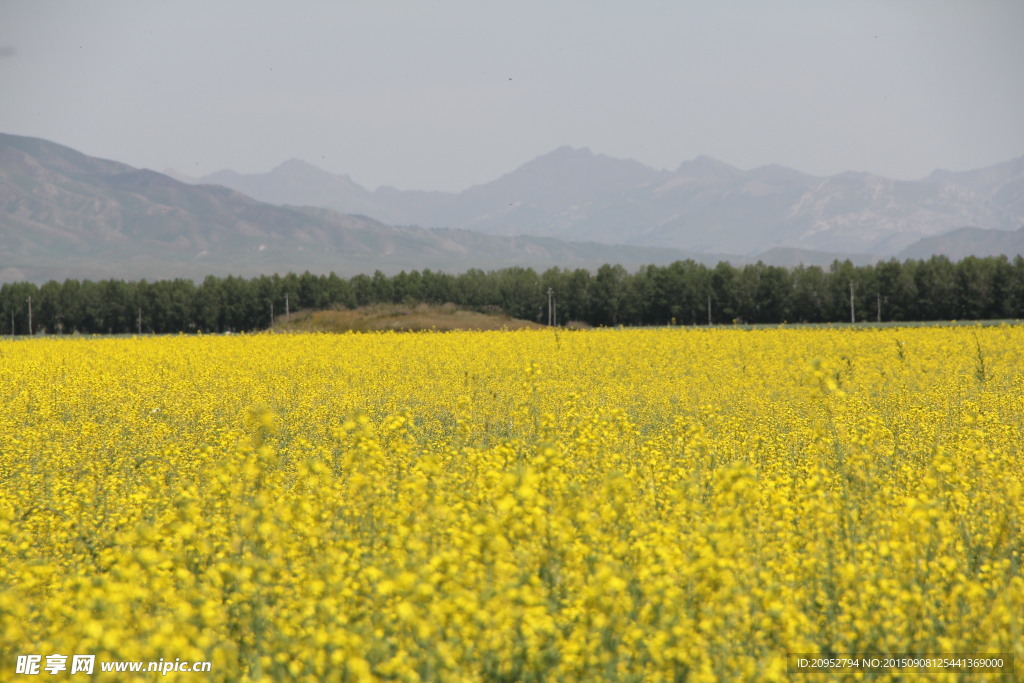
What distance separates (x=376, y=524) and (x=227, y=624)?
4.86 ft

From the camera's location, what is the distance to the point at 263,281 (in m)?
103

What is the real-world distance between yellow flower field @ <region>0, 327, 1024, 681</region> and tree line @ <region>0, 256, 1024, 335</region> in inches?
2929

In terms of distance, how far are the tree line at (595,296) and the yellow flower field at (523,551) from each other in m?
74.4

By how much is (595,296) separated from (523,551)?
95.6 meters

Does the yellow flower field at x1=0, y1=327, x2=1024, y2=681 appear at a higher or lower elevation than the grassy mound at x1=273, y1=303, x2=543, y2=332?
lower

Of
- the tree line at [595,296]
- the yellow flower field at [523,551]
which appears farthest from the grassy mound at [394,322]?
the yellow flower field at [523,551]

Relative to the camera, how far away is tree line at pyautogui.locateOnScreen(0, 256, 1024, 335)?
282 feet

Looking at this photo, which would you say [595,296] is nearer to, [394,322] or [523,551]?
[394,322]

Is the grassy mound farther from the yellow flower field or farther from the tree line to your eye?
the yellow flower field

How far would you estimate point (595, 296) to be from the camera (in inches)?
3964

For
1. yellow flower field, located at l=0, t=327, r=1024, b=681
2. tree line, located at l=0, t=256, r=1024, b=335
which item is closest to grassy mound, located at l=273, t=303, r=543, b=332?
tree line, located at l=0, t=256, r=1024, b=335

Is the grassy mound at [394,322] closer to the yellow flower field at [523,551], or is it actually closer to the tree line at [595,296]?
the tree line at [595,296]

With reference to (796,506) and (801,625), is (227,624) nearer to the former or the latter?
(801,625)

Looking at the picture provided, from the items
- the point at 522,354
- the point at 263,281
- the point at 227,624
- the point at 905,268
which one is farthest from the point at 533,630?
the point at 263,281
